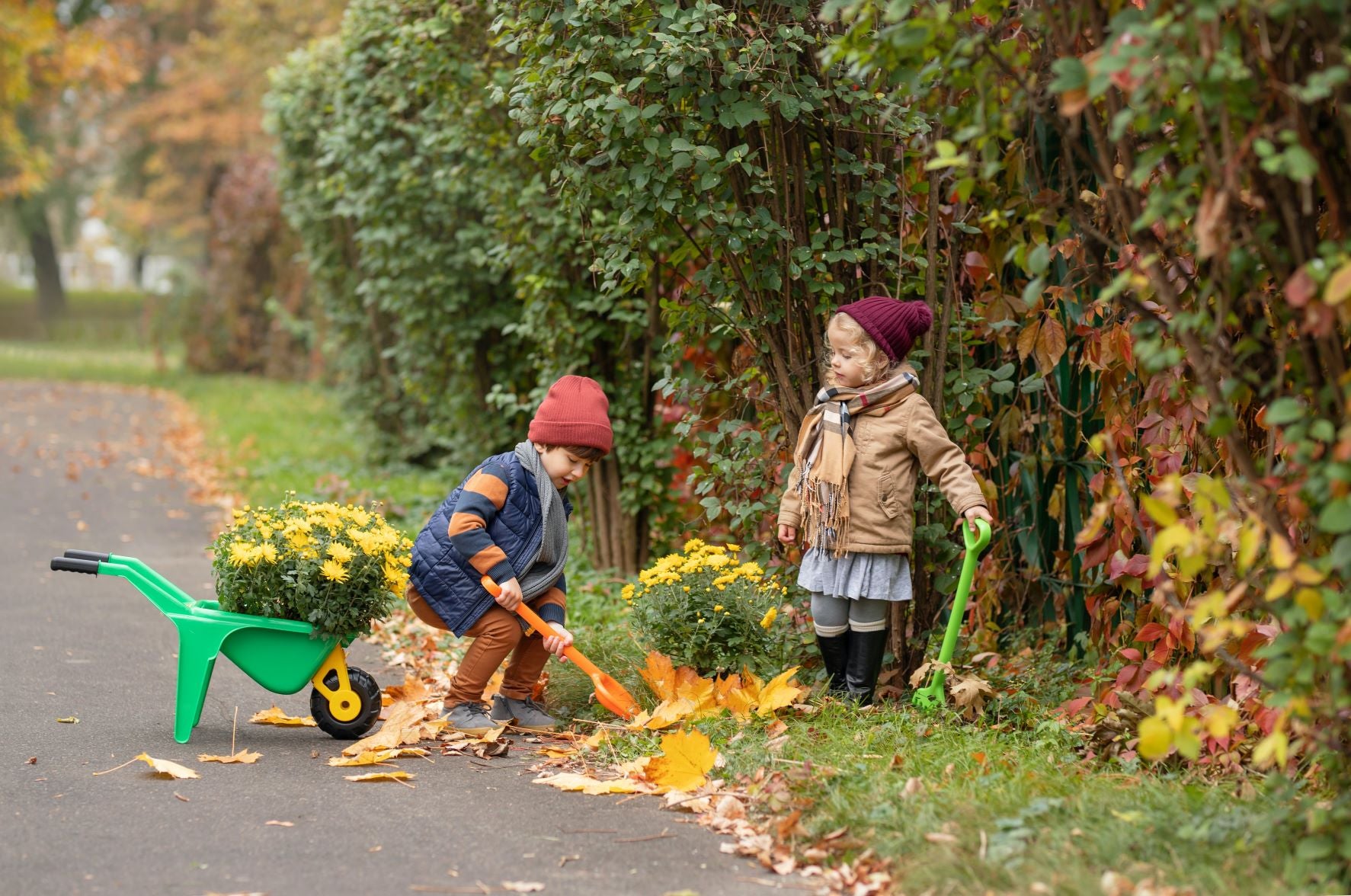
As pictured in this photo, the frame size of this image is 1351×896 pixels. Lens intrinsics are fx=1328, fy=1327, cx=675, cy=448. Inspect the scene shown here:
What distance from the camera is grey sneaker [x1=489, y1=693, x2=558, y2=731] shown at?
15.4 feet

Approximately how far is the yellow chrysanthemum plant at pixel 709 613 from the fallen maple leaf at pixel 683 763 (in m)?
0.67

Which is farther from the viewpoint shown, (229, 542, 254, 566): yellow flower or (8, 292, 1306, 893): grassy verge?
(229, 542, 254, 566): yellow flower

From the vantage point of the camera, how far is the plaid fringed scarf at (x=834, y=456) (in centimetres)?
435

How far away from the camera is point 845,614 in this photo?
452 cm

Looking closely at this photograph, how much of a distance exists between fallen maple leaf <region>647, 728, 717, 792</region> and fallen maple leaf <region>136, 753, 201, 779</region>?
1375mm

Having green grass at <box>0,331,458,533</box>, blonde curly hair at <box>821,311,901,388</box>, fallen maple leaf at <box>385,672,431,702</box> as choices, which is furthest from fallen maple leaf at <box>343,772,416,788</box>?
green grass at <box>0,331,458,533</box>

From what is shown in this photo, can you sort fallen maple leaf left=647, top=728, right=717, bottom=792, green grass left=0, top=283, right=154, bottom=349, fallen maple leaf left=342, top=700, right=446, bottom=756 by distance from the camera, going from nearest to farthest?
1. fallen maple leaf left=647, top=728, right=717, bottom=792
2. fallen maple leaf left=342, top=700, right=446, bottom=756
3. green grass left=0, top=283, right=154, bottom=349

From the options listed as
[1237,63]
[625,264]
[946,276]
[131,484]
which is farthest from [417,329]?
[1237,63]

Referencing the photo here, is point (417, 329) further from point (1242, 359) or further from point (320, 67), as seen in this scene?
point (1242, 359)

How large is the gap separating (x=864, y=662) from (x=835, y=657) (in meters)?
0.12

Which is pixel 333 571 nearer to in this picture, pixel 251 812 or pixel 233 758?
pixel 233 758

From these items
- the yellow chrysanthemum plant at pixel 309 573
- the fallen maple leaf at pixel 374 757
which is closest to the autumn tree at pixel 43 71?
the yellow chrysanthemum plant at pixel 309 573

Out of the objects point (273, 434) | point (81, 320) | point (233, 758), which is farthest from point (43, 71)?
point (81, 320)

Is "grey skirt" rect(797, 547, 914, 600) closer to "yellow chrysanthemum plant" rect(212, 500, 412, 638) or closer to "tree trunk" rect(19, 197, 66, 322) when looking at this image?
"yellow chrysanthemum plant" rect(212, 500, 412, 638)
